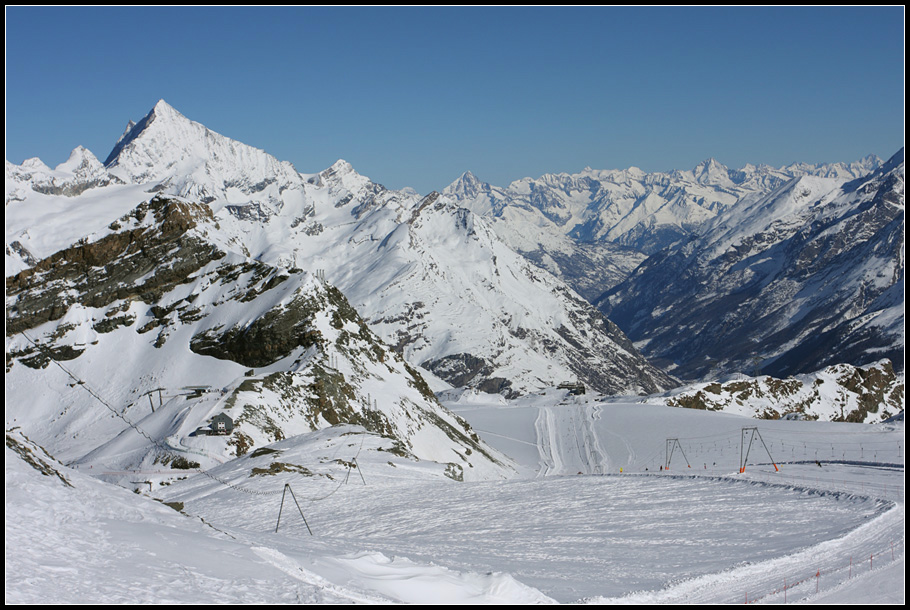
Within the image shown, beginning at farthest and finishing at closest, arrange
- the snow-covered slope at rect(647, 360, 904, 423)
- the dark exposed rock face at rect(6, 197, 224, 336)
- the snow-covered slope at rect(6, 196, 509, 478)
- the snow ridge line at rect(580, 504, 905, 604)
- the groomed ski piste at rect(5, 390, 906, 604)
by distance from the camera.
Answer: the snow-covered slope at rect(647, 360, 904, 423) → the dark exposed rock face at rect(6, 197, 224, 336) → the snow-covered slope at rect(6, 196, 509, 478) → the snow ridge line at rect(580, 504, 905, 604) → the groomed ski piste at rect(5, 390, 906, 604)

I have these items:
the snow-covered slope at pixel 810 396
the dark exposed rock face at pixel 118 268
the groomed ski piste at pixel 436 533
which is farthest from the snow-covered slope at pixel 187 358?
the snow-covered slope at pixel 810 396

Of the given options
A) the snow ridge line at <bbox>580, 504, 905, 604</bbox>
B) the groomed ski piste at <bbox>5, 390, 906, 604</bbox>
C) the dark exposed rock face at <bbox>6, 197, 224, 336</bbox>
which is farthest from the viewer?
the dark exposed rock face at <bbox>6, 197, 224, 336</bbox>

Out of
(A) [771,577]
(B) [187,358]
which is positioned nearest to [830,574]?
(A) [771,577]

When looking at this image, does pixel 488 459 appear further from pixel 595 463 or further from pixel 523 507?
pixel 523 507

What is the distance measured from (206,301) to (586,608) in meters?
97.4

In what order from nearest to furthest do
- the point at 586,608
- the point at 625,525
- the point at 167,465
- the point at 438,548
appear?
the point at 586,608, the point at 438,548, the point at 625,525, the point at 167,465

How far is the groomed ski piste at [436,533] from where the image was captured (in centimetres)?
1780

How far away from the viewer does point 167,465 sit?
61188mm

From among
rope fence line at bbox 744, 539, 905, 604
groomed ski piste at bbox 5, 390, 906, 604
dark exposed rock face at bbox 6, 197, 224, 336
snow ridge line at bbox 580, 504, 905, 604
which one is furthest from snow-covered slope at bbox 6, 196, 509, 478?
rope fence line at bbox 744, 539, 905, 604

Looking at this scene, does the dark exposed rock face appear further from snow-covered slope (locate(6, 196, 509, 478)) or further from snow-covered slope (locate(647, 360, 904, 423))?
snow-covered slope (locate(647, 360, 904, 423))

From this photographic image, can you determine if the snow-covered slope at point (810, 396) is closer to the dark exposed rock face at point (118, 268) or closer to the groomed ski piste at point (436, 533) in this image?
the groomed ski piste at point (436, 533)

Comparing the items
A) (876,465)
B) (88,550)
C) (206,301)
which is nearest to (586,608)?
(88,550)

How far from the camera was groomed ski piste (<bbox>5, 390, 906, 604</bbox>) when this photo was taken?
701 inches

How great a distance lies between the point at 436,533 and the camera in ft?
121
